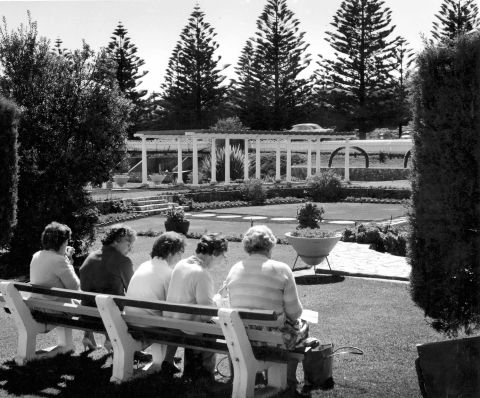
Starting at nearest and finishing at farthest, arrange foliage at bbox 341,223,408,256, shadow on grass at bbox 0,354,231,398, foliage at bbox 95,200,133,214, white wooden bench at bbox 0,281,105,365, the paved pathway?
1. shadow on grass at bbox 0,354,231,398
2. white wooden bench at bbox 0,281,105,365
3. the paved pathway
4. foliage at bbox 341,223,408,256
5. foliage at bbox 95,200,133,214

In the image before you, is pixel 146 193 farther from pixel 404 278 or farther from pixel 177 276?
pixel 177 276

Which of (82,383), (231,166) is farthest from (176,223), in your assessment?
(231,166)

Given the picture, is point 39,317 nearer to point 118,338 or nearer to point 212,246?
point 118,338

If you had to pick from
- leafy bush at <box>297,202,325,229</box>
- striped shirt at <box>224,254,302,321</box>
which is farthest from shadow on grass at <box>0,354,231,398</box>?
leafy bush at <box>297,202,325,229</box>

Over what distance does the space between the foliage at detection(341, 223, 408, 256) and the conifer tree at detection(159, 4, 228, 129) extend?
32214 millimetres

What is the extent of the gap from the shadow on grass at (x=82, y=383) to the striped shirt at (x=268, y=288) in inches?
24.7

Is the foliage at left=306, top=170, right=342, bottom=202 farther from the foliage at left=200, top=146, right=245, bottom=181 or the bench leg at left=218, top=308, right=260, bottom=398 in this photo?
the bench leg at left=218, top=308, right=260, bottom=398

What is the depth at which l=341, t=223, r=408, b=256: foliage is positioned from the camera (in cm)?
1150

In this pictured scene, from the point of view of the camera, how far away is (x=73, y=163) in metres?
10.7

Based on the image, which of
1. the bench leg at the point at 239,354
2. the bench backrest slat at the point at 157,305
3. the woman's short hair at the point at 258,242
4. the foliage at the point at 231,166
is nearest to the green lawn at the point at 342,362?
the bench leg at the point at 239,354

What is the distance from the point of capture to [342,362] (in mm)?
5234

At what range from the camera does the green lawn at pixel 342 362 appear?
457 centimetres

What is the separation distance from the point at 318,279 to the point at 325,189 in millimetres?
16994

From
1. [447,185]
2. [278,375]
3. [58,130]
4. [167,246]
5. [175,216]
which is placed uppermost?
[58,130]
